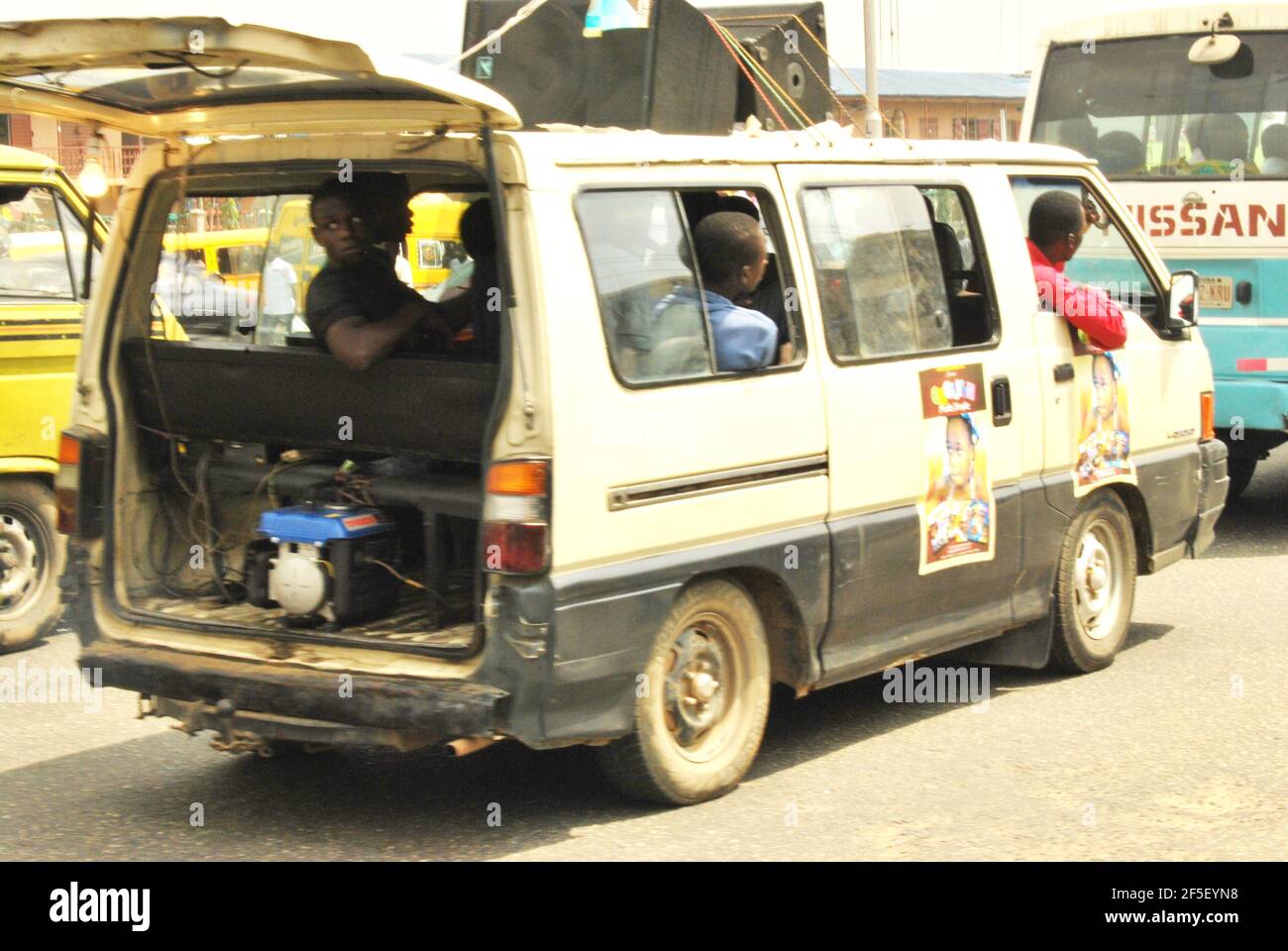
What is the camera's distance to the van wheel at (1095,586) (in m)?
7.16

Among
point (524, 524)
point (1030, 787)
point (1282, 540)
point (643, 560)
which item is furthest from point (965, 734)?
point (1282, 540)

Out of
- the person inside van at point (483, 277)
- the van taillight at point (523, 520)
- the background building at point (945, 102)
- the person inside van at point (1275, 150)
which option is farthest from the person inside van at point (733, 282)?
the background building at point (945, 102)

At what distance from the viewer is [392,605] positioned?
5539 millimetres

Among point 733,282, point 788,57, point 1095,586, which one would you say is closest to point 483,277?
point 733,282

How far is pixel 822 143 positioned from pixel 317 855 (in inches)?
110

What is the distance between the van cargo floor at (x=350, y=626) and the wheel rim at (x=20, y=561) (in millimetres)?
2611

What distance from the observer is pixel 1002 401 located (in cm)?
659

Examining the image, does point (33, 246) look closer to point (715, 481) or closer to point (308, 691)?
point (308, 691)

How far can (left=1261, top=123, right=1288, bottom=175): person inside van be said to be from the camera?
10.9 m

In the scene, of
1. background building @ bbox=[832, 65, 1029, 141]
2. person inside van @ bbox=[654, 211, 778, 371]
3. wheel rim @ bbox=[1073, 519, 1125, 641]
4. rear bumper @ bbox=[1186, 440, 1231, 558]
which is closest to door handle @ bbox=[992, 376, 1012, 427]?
wheel rim @ bbox=[1073, 519, 1125, 641]

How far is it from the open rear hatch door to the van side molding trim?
1078 millimetres

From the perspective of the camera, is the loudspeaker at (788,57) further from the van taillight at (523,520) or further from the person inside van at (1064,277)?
the van taillight at (523,520)

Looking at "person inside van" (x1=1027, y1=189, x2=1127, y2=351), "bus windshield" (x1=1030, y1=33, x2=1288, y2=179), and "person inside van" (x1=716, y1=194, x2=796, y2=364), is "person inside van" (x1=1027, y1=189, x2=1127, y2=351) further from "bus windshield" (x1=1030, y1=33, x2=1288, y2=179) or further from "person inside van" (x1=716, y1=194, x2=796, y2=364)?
"bus windshield" (x1=1030, y1=33, x2=1288, y2=179)

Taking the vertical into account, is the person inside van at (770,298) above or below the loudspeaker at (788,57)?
below
